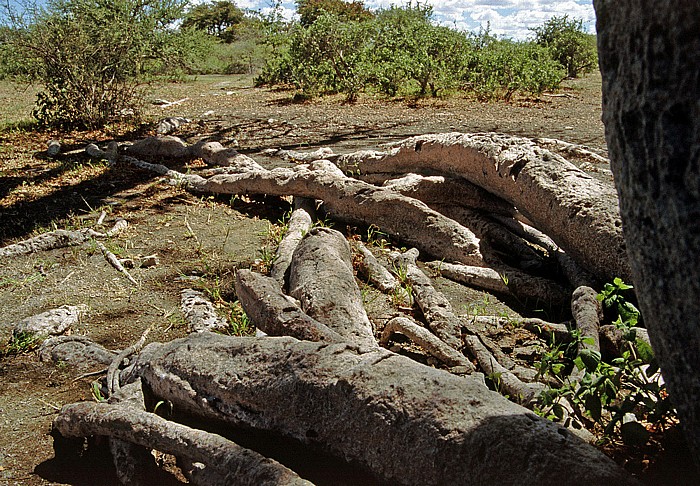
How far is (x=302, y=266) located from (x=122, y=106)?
9622 mm

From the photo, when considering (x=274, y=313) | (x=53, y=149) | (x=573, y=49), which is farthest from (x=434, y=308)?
(x=573, y=49)

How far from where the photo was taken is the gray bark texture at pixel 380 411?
6.38ft

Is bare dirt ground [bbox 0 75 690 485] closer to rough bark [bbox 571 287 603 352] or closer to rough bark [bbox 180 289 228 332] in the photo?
rough bark [bbox 180 289 228 332]

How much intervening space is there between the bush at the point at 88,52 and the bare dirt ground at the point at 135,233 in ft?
2.67

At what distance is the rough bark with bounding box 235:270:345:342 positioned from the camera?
10.6 ft

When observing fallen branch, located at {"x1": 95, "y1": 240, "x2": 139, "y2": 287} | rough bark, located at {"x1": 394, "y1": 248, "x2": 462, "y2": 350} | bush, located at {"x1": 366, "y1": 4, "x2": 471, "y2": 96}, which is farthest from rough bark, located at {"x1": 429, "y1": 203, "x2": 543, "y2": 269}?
bush, located at {"x1": 366, "y1": 4, "x2": 471, "y2": 96}

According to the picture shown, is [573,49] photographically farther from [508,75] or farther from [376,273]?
[376,273]

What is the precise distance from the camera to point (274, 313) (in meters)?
3.44

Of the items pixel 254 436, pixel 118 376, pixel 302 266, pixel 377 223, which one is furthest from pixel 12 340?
pixel 377 223

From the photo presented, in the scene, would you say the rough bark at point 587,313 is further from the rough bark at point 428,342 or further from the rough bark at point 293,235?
the rough bark at point 293,235

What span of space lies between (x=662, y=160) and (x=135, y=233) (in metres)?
5.19

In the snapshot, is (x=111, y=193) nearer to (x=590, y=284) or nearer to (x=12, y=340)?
(x=12, y=340)

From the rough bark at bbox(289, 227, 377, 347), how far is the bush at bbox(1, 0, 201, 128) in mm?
8756

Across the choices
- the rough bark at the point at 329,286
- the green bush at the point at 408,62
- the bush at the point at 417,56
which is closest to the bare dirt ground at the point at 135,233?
the rough bark at the point at 329,286
